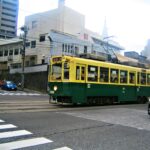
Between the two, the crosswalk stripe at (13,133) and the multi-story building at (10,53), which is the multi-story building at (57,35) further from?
the crosswalk stripe at (13,133)

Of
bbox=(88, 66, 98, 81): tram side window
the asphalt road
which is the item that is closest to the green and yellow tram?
bbox=(88, 66, 98, 81): tram side window

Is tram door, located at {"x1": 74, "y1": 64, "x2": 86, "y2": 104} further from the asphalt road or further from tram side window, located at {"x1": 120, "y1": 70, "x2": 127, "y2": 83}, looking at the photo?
Result: the asphalt road

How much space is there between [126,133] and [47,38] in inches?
1644

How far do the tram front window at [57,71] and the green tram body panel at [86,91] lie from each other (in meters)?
0.38

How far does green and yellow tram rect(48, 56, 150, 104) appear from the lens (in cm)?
1856

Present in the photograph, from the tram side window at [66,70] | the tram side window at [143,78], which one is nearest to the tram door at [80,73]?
the tram side window at [66,70]

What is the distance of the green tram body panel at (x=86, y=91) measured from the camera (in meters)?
18.6

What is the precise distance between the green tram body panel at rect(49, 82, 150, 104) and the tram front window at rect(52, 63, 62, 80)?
1.26 feet

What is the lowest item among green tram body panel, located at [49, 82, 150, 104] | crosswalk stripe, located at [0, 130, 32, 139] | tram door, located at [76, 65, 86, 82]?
crosswalk stripe, located at [0, 130, 32, 139]

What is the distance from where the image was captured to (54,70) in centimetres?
1945

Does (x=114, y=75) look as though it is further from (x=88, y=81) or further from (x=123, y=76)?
(x=88, y=81)

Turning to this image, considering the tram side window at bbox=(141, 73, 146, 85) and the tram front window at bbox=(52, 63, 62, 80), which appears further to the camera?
the tram side window at bbox=(141, 73, 146, 85)

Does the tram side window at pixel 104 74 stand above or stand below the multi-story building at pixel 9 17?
below

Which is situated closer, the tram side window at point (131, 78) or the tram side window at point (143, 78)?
the tram side window at point (131, 78)
